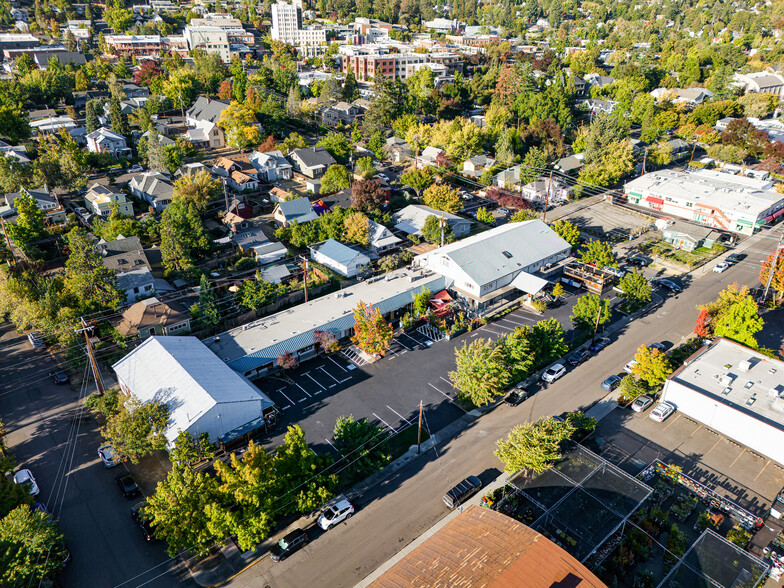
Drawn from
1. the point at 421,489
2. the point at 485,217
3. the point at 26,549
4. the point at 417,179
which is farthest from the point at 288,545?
the point at 417,179

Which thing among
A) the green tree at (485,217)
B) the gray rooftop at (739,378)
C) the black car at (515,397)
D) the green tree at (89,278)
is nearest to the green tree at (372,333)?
the black car at (515,397)

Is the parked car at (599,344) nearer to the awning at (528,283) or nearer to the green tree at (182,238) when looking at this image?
the awning at (528,283)

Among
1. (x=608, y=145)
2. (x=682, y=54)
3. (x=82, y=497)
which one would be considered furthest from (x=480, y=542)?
(x=682, y=54)

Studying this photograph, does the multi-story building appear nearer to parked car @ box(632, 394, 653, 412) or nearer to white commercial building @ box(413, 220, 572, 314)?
white commercial building @ box(413, 220, 572, 314)

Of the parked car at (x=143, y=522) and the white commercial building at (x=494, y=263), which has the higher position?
the white commercial building at (x=494, y=263)

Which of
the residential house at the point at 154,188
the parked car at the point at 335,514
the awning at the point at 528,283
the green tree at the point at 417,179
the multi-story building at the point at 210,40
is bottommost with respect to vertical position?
the parked car at the point at 335,514
